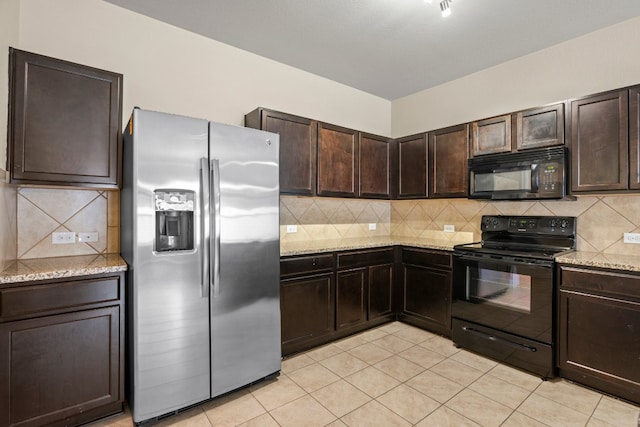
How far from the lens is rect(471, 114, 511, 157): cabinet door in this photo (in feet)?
9.61

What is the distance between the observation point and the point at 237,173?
7.04ft

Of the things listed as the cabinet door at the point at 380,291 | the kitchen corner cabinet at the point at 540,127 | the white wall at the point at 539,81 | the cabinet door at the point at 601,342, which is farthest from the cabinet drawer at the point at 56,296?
the white wall at the point at 539,81

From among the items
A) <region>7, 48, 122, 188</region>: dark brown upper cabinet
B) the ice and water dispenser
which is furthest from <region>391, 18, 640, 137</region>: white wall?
<region>7, 48, 122, 188</region>: dark brown upper cabinet

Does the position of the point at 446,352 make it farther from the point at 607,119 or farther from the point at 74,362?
the point at 74,362

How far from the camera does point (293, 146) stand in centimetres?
297

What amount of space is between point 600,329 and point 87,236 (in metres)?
3.71

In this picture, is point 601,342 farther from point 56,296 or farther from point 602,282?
point 56,296

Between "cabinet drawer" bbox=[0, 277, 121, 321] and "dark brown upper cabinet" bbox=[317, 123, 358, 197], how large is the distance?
192 centimetres

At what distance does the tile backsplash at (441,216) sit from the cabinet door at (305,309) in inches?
27.3

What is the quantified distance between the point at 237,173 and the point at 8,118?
4.27 ft


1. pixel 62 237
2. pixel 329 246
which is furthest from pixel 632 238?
pixel 62 237

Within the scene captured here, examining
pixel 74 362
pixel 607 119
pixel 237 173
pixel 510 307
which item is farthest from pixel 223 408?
pixel 607 119

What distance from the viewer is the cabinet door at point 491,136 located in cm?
293

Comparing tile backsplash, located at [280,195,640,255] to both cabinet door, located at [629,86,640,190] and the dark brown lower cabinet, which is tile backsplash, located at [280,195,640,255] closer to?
cabinet door, located at [629,86,640,190]
